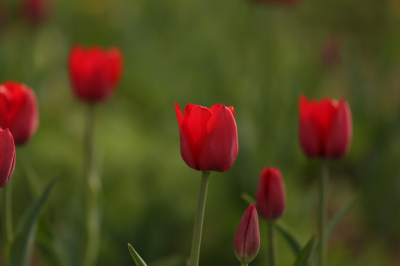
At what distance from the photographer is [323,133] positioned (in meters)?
0.99

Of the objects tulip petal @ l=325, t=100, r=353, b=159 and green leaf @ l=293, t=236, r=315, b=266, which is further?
tulip petal @ l=325, t=100, r=353, b=159

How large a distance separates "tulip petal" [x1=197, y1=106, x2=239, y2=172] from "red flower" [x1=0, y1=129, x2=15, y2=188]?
9.7 inches

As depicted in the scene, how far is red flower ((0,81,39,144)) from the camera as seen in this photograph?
2.98 feet

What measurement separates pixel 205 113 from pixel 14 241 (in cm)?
41

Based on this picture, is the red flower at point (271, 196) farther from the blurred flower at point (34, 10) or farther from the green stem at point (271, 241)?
the blurred flower at point (34, 10)

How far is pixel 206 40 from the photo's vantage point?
2674 mm

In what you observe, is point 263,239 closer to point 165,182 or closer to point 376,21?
point 165,182

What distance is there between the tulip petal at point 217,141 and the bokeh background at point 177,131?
428 mm

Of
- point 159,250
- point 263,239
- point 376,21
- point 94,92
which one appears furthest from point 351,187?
point 376,21

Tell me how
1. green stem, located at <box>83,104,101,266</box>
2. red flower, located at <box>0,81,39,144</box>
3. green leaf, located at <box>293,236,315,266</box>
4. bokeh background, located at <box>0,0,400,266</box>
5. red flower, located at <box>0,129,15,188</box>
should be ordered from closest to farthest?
red flower, located at <box>0,129,15,188</box> → green leaf, located at <box>293,236,315,266</box> → red flower, located at <box>0,81,39,144</box> → green stem, located at <box>83,104,101,266</box> → bokeh background, located at <box>0,0,400,266</box>

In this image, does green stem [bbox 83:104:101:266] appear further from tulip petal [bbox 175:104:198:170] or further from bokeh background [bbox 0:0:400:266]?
tulip petal [bbox 175:104:198:170]

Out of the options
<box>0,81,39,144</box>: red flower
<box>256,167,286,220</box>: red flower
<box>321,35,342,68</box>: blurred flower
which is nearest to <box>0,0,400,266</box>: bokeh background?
<box>321,35,342,68</box>: blurred flower

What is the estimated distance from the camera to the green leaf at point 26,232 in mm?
834

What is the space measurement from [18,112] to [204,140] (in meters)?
0.38
